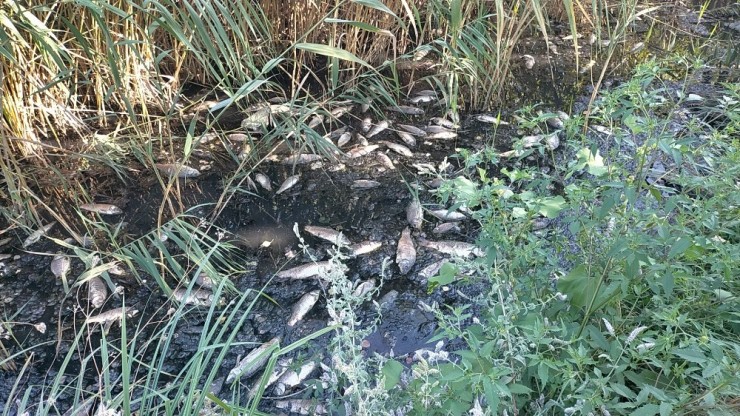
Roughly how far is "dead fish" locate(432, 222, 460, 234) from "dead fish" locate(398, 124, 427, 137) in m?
0.76

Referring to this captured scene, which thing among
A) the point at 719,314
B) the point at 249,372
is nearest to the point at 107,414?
the point at 249,372

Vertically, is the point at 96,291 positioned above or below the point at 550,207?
below

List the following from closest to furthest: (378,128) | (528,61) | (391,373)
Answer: (391,373), (378,128), (528,61)

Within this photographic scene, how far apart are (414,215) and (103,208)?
49.9 inches

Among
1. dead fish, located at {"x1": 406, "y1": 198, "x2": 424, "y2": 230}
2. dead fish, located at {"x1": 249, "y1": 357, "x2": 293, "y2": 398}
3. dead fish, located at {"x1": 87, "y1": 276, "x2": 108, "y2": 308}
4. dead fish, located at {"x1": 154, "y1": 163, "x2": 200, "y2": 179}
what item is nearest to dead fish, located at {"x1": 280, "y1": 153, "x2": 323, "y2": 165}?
dead fish, located at {"x1": 154, "y1": 163, "x2": 200, "y2": 179}

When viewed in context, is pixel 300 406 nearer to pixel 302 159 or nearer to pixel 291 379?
pixel 291 379

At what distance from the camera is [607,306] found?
1520 millimetres

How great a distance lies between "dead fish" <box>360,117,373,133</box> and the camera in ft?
10.5

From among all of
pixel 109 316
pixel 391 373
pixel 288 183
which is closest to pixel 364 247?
pixel 288 183

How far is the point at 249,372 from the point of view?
6.27 ft

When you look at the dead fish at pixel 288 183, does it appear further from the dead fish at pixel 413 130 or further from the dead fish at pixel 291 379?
the dead fish at pixel 291 379

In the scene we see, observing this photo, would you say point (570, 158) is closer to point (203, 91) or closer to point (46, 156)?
point (203, 91)

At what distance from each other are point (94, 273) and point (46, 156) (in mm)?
951

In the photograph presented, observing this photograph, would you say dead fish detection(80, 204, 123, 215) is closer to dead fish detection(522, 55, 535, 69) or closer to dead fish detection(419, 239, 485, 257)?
dead fish detection(419, 239, 485, 257)
